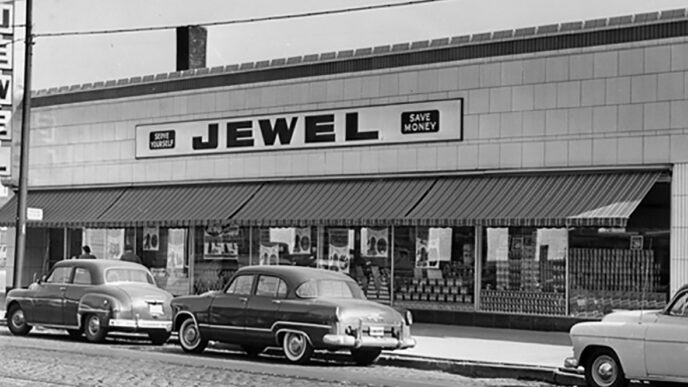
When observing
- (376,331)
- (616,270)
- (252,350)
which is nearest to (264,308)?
(376,331)

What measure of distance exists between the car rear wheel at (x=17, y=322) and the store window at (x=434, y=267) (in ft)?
26.5

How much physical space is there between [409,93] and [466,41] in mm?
1793

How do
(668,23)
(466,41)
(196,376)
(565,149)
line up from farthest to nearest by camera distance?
(466,41), (565,149), (668,23), (196,376)

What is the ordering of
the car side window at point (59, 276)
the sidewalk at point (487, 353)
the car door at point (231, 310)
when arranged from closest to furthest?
the sidewalk at point (487, 353)
the car door at point (231, 310)
the car side window at point (59, 276)

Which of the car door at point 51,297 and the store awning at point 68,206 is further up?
the store awning at point 68,206

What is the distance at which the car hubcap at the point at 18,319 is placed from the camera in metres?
21.0

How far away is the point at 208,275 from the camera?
2778 cm

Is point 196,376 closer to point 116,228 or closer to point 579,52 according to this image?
point 579,52

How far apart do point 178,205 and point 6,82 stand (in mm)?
8110

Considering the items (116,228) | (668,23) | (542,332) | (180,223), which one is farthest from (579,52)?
(116,228)

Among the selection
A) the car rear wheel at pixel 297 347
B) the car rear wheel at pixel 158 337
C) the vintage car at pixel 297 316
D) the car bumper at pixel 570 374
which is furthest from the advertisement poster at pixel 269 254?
the car bumper at pixel 570 374

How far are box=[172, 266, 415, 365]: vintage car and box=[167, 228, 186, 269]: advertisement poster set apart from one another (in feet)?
34.7

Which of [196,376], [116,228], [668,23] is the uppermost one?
[668,23]

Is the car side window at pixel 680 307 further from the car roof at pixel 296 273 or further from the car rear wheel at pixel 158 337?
the car rear wheel at pixel 158 337
